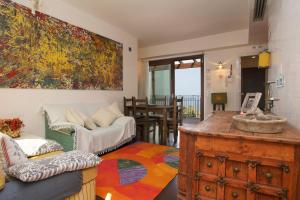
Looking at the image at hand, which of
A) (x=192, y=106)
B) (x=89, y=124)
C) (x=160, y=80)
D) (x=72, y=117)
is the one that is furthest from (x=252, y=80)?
(x=72, y=117)

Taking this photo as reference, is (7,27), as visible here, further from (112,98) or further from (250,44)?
(250,44)

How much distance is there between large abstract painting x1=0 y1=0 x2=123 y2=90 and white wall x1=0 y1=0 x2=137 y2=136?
111 millimetres

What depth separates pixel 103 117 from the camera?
10.9 ft

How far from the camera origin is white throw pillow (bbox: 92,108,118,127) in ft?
10.7

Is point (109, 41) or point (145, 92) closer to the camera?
point (109, 41)

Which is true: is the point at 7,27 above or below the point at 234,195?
above

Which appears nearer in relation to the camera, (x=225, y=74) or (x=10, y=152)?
(x=10, y=152)

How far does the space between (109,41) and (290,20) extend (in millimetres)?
3495

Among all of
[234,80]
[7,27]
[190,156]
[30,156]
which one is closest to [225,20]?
[234,80]

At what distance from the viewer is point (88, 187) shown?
1.54 m

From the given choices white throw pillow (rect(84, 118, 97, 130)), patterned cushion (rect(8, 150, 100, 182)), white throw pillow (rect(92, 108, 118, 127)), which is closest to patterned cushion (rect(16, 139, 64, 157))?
patterned cushion (rect(8, 150, 100, 182))

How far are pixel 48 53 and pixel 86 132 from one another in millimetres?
1512

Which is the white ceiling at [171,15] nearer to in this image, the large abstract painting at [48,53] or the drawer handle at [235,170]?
the large abstract painting at [48,53]

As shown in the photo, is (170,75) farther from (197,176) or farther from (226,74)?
(197,176)
